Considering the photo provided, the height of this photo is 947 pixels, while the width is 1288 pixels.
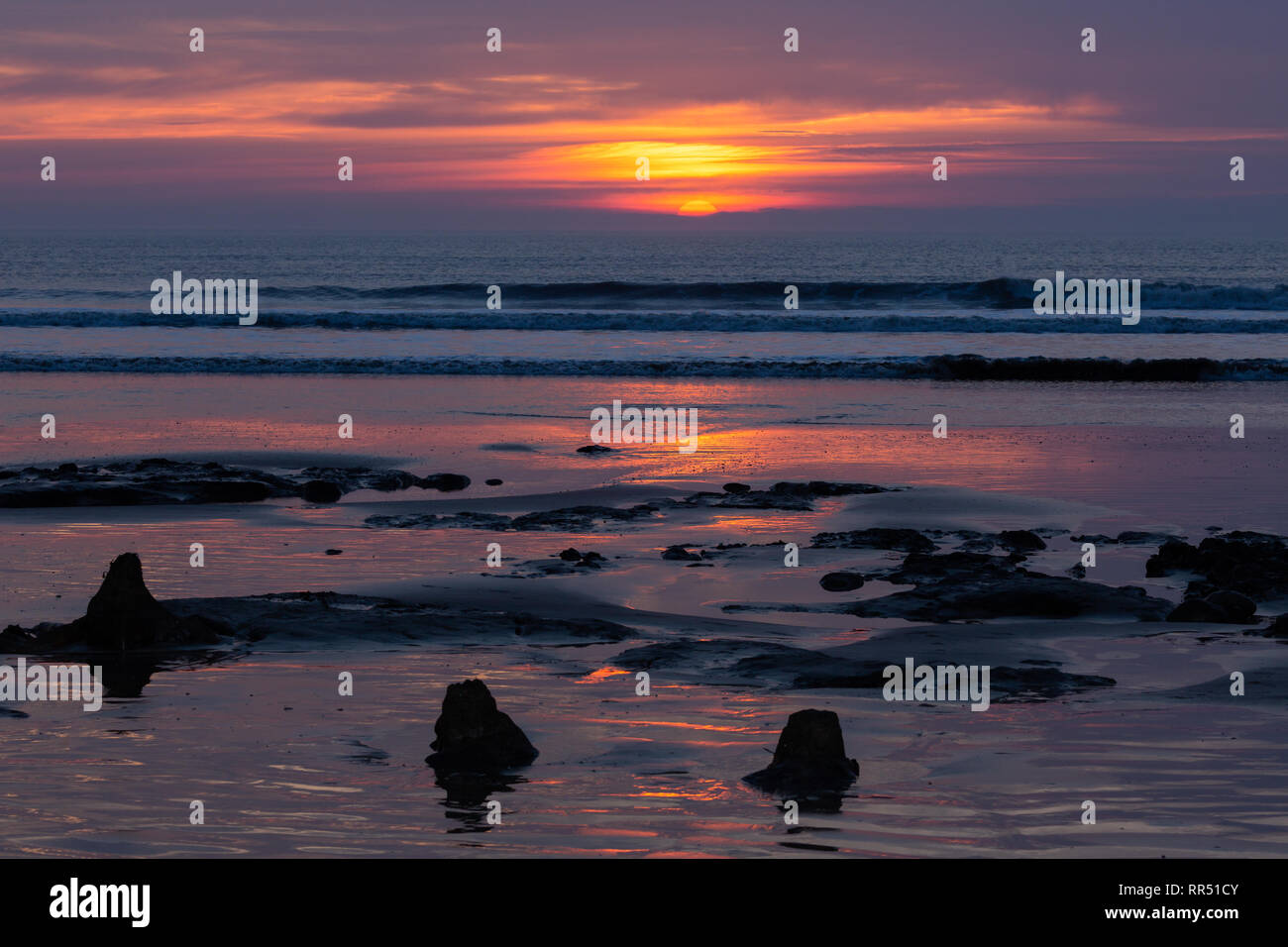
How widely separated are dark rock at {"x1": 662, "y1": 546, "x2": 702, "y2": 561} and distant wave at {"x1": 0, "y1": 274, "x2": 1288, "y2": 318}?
3419cm

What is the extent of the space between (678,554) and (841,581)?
1.71m

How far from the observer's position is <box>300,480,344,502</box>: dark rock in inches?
590

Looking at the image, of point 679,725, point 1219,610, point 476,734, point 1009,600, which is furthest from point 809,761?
point 1219,610

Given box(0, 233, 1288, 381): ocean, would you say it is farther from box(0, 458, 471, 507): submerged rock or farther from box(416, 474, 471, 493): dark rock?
box(416, 474, 471, 493): dark rock

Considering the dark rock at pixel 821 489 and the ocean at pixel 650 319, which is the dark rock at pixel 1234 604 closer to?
the dark rock at pixel 821 489

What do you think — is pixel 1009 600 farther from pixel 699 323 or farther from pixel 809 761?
pixel 699 323

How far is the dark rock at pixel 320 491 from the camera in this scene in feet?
49.2

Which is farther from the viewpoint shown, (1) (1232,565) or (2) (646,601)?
(1) (1232,565)

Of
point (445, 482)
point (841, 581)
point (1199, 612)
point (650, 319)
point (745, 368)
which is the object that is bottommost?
point (1199, 612)

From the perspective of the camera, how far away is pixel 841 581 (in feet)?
35.8

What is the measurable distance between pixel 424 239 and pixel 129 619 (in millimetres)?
114161

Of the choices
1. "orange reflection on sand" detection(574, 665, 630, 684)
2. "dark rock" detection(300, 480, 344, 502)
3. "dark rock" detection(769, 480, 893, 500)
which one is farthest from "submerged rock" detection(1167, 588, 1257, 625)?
"dark rock" detection(300, 480, 344, 502)

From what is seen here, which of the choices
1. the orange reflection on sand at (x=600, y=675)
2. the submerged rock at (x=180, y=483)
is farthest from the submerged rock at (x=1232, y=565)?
the submerged rock at (x=180, y=483)
